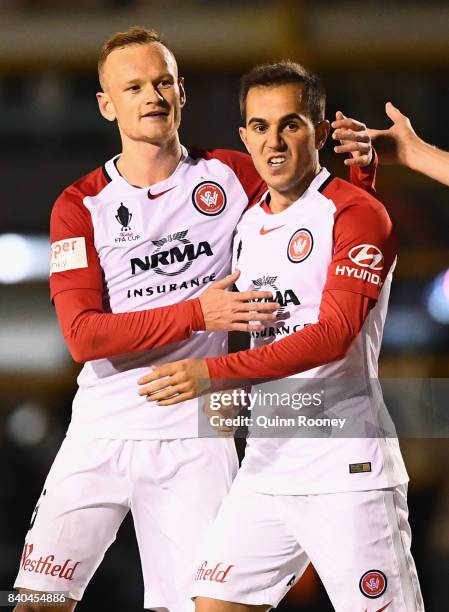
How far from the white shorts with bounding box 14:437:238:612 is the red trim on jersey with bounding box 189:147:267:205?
712 millimetres

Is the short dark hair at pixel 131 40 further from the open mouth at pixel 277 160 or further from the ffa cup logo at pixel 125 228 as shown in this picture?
the open mouth at pixel 277 160

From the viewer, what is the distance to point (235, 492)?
2.92 metres

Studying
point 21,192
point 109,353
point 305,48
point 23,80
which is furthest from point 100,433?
point 23,80

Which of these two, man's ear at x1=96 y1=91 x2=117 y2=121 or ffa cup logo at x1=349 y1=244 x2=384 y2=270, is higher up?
man's ear at x1=96 y1=91 x2=117 y2=121

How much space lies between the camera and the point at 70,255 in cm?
316

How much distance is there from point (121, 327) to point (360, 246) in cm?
69

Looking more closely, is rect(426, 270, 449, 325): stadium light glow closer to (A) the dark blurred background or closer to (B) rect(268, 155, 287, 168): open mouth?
(A) the dark blurred background

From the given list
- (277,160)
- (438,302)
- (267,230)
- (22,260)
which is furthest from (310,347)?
(22,260)

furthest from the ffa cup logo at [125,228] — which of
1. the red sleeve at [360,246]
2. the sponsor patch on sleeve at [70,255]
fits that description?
the red sleeve at [360,246]

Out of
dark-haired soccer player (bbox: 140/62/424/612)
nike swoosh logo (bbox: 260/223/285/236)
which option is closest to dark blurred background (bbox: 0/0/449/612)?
dark-haired soccer player (bbox: 140/62/424/612)

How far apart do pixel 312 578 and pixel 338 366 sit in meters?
2.27

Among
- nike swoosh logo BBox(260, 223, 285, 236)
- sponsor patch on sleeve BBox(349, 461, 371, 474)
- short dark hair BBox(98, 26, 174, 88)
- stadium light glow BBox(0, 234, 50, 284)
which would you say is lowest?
sponsor patch on sleeve BBox(349, 461, 371, 474)

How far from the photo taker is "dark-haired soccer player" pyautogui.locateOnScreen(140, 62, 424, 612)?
278cm
